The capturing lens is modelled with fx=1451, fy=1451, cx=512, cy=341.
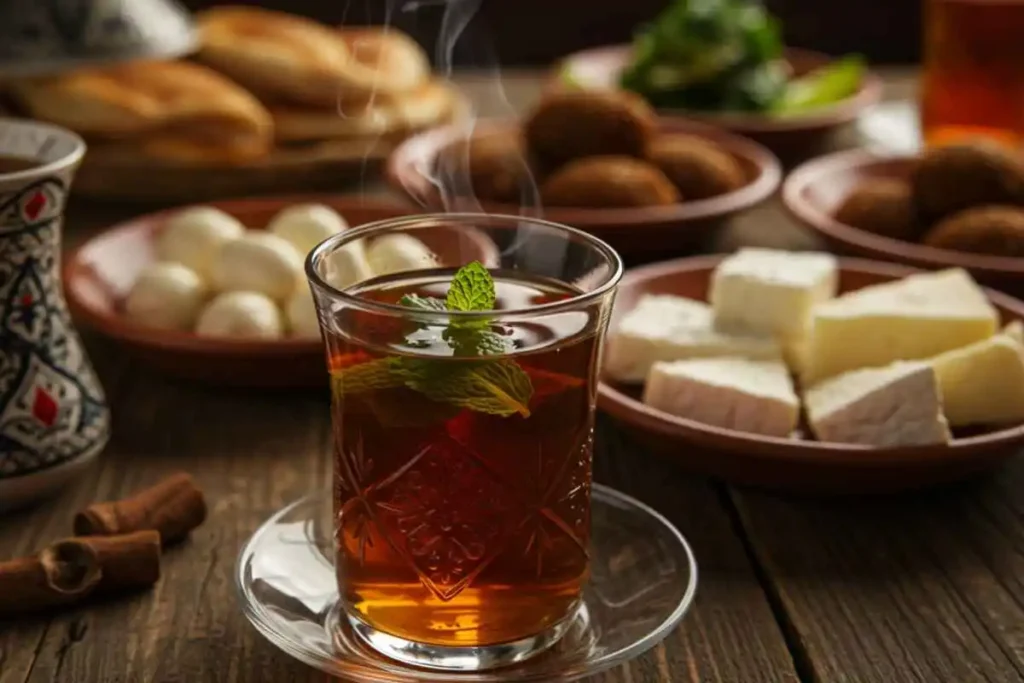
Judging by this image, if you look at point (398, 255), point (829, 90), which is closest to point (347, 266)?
point (398, 255)

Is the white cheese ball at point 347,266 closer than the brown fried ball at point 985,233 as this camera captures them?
Yes

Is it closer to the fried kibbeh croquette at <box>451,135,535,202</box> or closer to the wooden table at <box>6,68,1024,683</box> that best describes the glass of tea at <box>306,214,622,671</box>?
the wooden table at <box>6,68,1024,683</box>

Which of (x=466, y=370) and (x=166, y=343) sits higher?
(x=466, y=370)

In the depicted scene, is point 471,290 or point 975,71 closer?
point 471,290

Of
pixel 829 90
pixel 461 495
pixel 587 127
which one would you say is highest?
pixel 461 495

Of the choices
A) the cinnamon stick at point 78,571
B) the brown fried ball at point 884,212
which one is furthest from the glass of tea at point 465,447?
the brown fried ball at point 884,212

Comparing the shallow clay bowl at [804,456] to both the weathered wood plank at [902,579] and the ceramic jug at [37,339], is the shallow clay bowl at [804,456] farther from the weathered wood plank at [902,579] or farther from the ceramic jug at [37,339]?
the ceramic jug at [37,339]

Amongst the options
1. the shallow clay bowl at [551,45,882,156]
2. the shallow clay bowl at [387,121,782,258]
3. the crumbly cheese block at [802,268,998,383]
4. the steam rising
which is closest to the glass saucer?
the crumbly cheese block at [802,268,998,383]

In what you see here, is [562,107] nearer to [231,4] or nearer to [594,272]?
[594,272]

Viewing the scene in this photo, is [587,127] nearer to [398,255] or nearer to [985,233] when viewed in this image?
[985,233]
